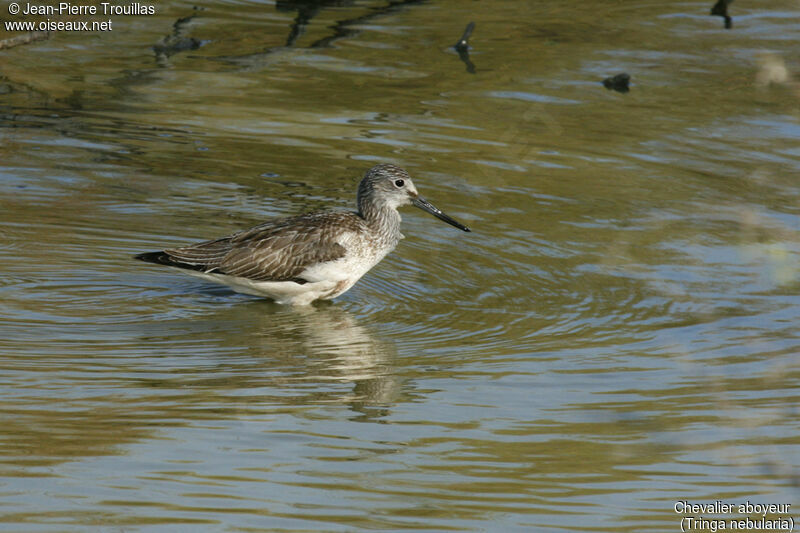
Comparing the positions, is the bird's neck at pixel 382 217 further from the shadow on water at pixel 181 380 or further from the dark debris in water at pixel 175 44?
the dark debris in water at pixel 175 44

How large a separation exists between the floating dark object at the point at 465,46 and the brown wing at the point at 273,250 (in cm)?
718

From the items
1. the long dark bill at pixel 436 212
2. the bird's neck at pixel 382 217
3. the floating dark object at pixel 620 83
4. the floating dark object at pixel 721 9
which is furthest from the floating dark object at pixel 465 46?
the bird's neck at pixel 382 217

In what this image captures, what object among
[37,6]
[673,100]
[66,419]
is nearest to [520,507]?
[66,419]

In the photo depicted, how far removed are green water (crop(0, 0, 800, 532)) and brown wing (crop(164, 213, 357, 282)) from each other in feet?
1.10

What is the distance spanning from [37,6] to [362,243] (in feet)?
32.7

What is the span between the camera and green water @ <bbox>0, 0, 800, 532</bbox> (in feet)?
23.1

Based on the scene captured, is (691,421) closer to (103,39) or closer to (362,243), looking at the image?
(362,243)

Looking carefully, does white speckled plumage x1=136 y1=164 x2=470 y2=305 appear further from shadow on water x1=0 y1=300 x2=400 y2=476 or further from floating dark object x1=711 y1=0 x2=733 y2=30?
floating dark object x1=711 y1=0 x2=733 y2=30

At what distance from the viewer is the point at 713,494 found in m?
6.97

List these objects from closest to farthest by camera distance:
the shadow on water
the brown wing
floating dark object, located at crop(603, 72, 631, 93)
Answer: the shadow on water
the brown wing
floating dark object, located at crop(603, 72, 631, 93)

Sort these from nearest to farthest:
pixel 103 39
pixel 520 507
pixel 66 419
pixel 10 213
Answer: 1. pixel 520 507
2. pixel 66 419
3. pixel 10 213
4. pixel 103 39

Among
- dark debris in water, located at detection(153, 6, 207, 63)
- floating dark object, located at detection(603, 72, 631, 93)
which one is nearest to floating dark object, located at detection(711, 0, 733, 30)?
floating dark object, located at detection(603, 72, 631, 93)

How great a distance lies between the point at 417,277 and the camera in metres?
11.4

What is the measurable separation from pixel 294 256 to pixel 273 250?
0.18m
